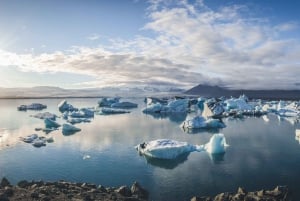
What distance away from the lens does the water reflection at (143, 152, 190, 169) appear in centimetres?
1714

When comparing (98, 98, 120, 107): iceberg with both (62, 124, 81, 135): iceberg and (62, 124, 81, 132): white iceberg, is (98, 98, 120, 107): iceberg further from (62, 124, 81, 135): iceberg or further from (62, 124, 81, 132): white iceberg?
(62, 124, 81, 132): white iceberg

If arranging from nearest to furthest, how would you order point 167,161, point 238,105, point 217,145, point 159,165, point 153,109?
point 159,165 → point 167,161 → point 217,145 → point 153,109 → point 238,105

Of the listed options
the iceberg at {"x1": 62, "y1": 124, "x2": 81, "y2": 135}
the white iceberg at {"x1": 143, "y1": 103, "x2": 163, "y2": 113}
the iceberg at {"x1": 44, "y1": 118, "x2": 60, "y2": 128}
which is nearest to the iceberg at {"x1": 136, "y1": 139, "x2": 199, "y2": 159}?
the iceberg at {"x1": 62, "y1": 124, "x2": 81, "y2": 135}

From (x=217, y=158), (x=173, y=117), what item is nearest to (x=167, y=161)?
(x=217, y=158)

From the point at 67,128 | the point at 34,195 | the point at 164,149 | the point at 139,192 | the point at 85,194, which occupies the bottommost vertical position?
the point at 139,192

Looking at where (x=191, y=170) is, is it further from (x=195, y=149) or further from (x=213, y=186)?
(x=195, y=149)

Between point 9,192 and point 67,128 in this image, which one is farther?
point 67,128

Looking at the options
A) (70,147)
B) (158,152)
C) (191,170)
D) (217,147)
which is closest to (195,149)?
(217,147)

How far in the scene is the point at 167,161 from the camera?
18.0m

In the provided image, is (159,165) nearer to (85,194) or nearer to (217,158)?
(217,158)

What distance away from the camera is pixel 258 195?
37.6 feet

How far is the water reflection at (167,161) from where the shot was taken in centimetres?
1714

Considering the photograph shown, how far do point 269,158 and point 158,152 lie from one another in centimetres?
628

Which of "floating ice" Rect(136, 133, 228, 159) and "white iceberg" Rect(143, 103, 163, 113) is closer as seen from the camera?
"floating ice" Rect(136, 133, 228, 159)
